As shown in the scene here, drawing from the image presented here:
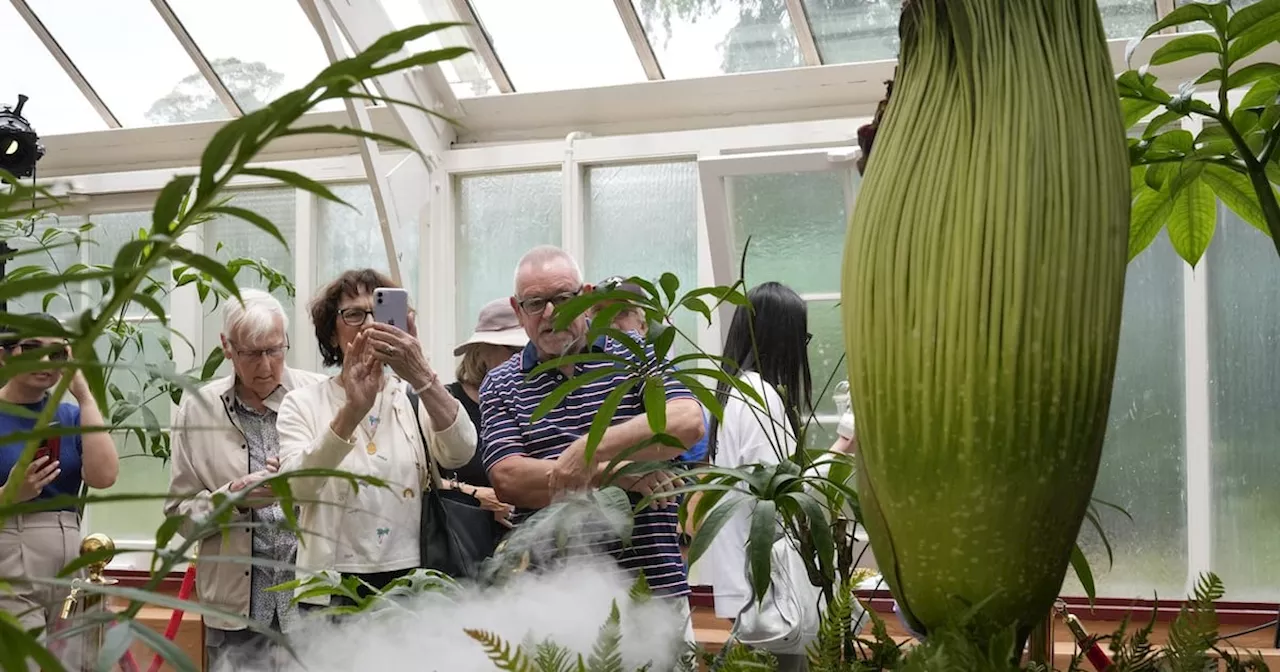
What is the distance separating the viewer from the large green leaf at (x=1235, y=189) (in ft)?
1.90

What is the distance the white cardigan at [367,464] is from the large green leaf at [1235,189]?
1664mm

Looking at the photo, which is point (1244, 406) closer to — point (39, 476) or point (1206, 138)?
point (39, 476)

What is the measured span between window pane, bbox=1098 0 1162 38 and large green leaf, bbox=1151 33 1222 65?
337cm

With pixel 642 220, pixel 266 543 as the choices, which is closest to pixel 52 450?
pixel 266 543

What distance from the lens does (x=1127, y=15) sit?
371cm

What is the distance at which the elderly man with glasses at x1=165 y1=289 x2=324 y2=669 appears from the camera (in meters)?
2.33

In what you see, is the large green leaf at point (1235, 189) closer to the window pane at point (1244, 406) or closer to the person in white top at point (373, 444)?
the person in white top at point (373, 444)

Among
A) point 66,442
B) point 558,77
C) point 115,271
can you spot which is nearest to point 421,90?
point 558,77

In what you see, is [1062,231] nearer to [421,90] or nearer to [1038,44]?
[1038,44]

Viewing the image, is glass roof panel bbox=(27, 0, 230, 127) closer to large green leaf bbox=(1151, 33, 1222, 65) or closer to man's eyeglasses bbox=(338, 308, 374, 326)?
man's eyeglasses bbox=(338, 308, 374, 326)

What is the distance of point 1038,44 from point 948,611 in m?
0.15

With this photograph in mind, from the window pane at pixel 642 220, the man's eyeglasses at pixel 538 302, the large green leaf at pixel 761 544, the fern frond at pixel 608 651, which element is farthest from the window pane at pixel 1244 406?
the fern frond at pixel 608 651

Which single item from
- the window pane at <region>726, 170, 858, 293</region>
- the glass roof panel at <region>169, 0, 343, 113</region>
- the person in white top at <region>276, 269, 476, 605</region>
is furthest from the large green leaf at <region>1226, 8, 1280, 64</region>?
the glass roof panel at <region>169, 0, 343, 113</region>

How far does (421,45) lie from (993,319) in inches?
193
